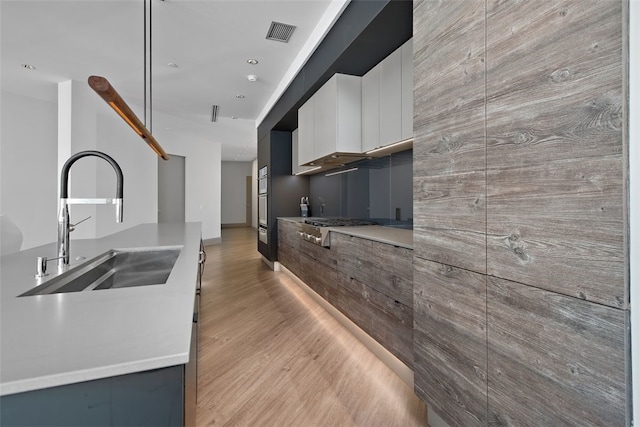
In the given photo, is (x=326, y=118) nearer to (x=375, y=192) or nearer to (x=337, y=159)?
(x=337, y=159)

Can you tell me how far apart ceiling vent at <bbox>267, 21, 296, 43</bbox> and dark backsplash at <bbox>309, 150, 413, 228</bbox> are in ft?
5.04

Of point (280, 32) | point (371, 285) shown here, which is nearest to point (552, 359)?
point (371, 285)

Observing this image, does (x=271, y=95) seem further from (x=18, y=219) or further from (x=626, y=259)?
(x=626, y=259)

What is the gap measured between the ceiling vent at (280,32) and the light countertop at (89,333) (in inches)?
115

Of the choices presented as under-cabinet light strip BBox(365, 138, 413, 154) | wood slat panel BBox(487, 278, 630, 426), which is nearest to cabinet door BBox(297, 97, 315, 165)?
under-cabinet light strip BBox(365, 138, 413, 154)

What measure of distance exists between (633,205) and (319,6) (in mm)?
2811

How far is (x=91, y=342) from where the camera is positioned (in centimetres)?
62

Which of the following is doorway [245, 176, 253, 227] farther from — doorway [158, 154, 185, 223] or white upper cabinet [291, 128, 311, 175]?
white upper cabinet [291, 128, 311, 175]

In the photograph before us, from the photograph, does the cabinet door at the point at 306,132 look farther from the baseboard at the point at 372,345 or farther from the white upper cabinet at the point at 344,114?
the baseboard at the point at 372,345

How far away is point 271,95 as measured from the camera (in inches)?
203

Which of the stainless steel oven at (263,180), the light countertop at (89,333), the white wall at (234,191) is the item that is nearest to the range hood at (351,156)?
the stainless steel oven at (263,180)

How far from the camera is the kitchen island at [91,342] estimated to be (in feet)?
1.72

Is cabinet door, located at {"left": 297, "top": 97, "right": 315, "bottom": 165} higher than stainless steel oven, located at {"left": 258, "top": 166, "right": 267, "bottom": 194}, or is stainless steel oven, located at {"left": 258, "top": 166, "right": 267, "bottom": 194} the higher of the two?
cabinet door, located at {"left": 297, "top": 97, "right": 315, "bottom": 165}

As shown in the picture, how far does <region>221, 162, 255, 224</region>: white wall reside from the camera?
12.9 meters
